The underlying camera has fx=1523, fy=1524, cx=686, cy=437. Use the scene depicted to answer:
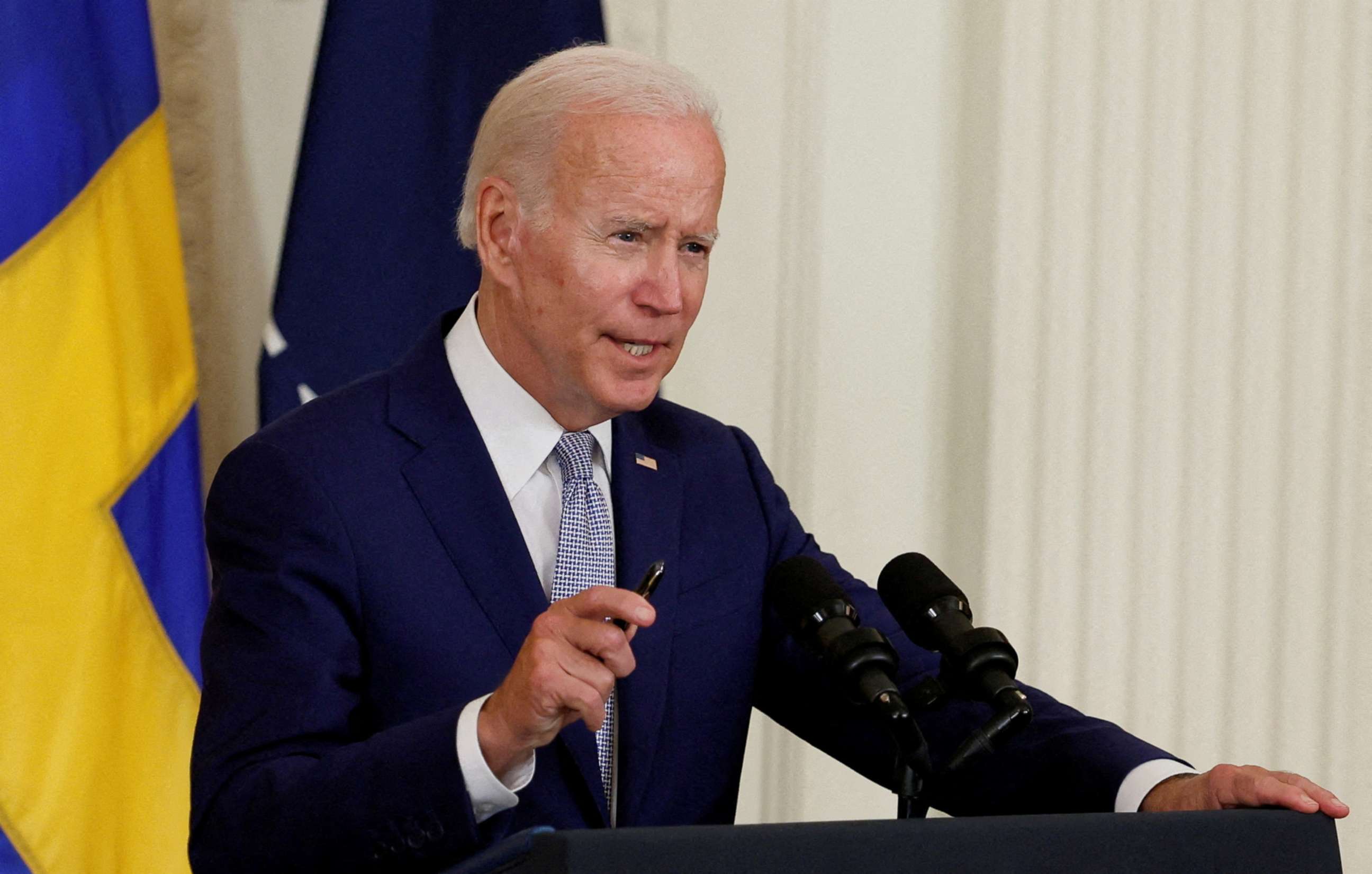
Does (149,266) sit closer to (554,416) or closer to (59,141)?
(59,141)

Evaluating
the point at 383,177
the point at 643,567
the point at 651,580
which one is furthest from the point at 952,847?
the point at 383,177

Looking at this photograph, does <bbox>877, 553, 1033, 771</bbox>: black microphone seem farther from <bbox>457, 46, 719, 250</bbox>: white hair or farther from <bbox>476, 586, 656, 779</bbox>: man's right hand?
<bbox>457, 46, 719, 250</bbox>: white hair

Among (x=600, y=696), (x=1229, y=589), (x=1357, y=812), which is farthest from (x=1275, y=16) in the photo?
(x=600, y=696)

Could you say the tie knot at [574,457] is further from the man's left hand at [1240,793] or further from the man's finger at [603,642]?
the man's left hand at [1240,793]

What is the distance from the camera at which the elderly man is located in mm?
1771

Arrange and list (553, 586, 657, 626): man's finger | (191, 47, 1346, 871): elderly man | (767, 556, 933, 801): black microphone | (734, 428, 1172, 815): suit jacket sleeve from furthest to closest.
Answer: (734, 428, 1172, 815): suit jacket sleeve < (191, 47, 1346, 871): elderly man < (767, 556, 933, 801): black microphone < (553, 586, 657, 626): man's finger

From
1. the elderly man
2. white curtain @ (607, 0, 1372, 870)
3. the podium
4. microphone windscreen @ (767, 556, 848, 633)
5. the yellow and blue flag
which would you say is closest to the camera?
the podium

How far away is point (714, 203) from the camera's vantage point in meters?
2.10

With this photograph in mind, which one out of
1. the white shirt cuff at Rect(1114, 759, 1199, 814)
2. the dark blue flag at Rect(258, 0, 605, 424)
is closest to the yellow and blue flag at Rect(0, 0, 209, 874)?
the dark blue flag at Rect(258, 0, 605, 424)

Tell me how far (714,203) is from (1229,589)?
1891 mm

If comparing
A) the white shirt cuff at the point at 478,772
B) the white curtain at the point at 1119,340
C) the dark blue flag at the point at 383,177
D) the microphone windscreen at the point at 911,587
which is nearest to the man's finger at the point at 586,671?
the white shirt cuff at the point at 478,772

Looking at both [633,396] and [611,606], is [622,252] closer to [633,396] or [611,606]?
[633,396]

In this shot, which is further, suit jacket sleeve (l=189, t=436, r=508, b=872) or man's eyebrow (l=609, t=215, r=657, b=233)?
man's eyebrow (l=609, t=215, r=657, b=233)

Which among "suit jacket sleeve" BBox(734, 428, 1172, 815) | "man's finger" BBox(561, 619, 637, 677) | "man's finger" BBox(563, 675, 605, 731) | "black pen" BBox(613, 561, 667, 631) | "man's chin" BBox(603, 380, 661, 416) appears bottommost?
"suit jacket sleeve" BBox(734, 428, 1172, 815)
